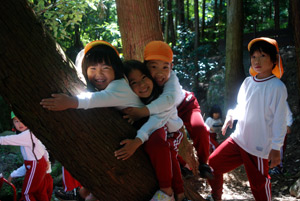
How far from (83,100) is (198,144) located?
57.9 inches

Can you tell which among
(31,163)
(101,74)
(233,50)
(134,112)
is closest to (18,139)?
(31,163)

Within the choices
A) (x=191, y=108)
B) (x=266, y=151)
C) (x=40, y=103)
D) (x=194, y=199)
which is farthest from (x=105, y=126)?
(x=266, y=151)

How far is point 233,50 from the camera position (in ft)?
27.6

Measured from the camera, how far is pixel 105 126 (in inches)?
72.3

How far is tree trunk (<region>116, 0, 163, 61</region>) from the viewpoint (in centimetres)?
355

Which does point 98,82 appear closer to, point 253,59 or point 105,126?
point 105,126

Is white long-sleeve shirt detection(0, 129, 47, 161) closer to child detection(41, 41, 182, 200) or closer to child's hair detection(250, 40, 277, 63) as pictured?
child detection(41, 41, 182, 200)

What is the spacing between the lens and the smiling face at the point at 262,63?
9.09 ft

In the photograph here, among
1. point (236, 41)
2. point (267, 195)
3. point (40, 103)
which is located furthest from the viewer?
point (236, 41)

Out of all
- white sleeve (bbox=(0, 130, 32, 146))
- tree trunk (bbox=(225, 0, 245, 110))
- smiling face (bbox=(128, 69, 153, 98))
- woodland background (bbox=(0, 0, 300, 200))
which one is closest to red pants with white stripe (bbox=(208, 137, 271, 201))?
smiling face (bbox=(128, 69, 153, 98))

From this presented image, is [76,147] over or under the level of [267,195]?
over

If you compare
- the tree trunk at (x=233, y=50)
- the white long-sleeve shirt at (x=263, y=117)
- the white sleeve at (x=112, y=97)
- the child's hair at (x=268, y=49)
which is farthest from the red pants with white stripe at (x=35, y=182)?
the tree trunk at (x=233, y=50)

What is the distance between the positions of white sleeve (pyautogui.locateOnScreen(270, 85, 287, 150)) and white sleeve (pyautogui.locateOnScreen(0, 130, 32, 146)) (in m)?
3.03

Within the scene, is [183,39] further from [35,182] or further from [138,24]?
[35,182]
